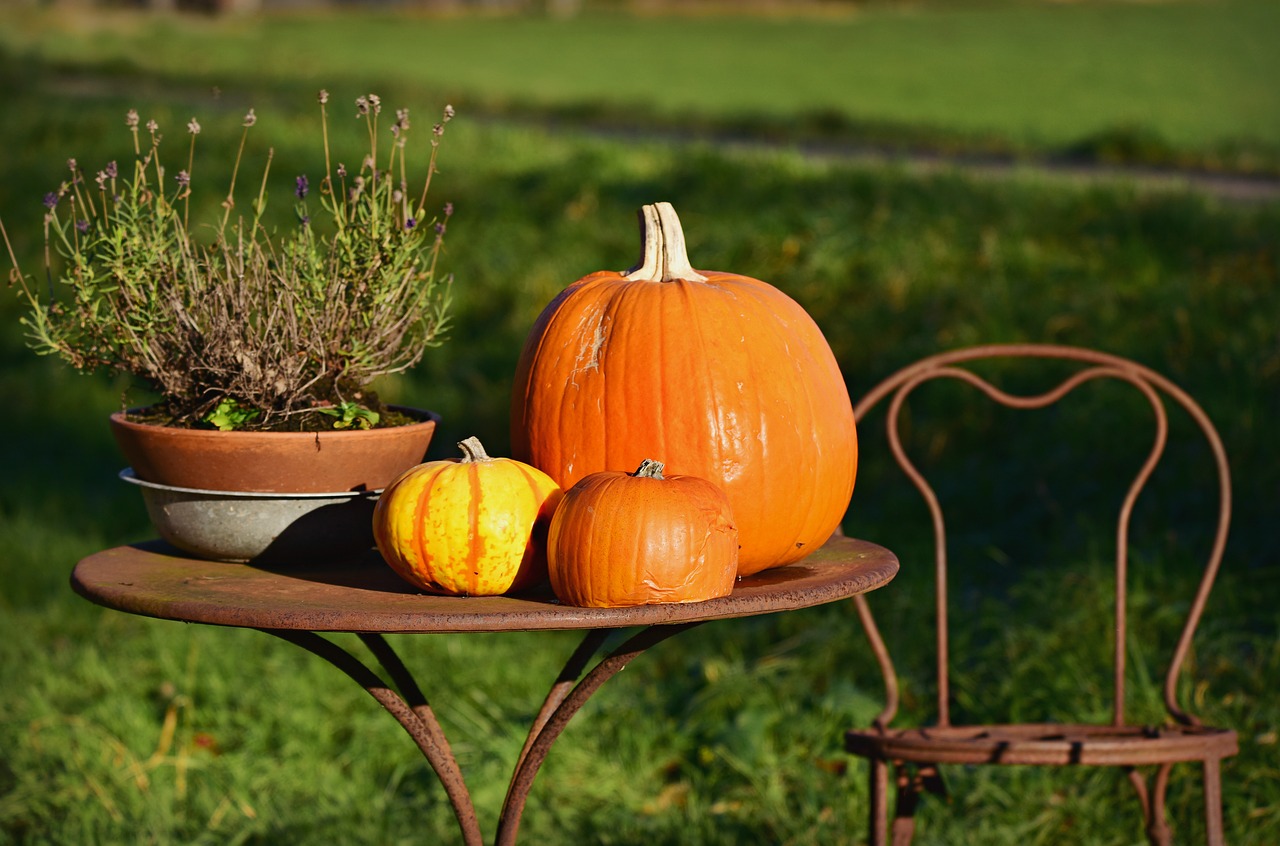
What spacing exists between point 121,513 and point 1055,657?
13.8 ft

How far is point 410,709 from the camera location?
7.46 feet

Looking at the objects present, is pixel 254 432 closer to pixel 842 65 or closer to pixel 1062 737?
pixel 1062 737

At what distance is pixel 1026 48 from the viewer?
26031mm

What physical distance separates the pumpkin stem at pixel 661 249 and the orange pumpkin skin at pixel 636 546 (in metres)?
0.45

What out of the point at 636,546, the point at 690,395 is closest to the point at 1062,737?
the point at 690,395

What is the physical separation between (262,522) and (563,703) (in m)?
0.54

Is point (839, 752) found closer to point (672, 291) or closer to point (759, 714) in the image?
point (759, 714)

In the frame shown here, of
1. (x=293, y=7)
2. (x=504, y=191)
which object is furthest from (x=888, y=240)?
(x=293, y=7)

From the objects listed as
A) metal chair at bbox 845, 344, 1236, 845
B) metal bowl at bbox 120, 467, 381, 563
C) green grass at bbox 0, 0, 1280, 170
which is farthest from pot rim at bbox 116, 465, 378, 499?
green grass at bbox 0, 0, 1280, 170

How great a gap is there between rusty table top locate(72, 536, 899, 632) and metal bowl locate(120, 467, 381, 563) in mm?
30

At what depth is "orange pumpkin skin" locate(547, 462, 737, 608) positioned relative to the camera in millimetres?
1786

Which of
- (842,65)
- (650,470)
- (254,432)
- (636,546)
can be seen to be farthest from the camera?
(842,65)

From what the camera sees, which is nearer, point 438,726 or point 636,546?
point 636,546

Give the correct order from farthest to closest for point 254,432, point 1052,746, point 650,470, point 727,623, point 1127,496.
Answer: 1. point 727,623
2. point 1127,496
3. point 1052,746
4. point 254,432
5. point 650,470
